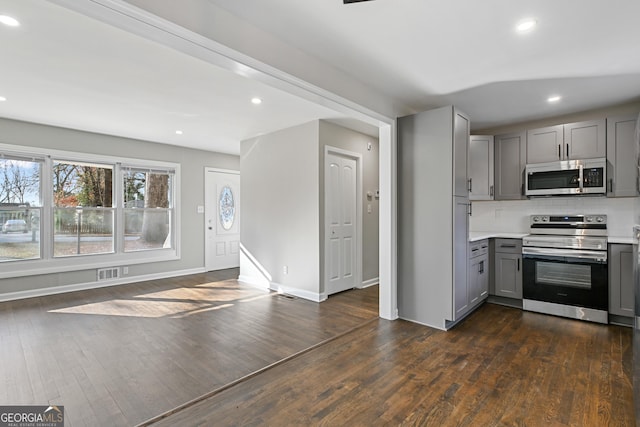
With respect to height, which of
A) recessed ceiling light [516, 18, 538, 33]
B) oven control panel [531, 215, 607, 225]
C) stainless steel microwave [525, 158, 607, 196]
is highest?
recessed ceiling light [516, 18, 538, 33]

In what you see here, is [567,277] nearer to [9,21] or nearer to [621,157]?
[621,157]

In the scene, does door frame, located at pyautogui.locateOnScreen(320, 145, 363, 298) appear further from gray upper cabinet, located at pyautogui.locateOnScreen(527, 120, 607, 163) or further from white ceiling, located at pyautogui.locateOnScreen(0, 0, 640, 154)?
gray upper cabinet, located at pyautogui.locateOnScreen(527, 120, 607, 163)

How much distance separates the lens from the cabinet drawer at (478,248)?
3.63 metres

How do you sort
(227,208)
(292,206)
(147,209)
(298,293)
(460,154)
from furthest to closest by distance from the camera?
(227,208), (147,209), (292,206), (298,293), (460,154)

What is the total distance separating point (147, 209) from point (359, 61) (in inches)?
189

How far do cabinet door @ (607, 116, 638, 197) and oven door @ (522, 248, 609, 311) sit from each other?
2.80 ft

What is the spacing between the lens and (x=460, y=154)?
3348 millimetres

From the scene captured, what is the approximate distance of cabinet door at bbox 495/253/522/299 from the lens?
3.92 meters

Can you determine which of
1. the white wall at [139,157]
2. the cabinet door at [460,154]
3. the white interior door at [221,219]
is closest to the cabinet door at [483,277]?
the cabinet door at [460,154]

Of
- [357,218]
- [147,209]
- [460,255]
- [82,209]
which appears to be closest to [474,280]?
[460,255]

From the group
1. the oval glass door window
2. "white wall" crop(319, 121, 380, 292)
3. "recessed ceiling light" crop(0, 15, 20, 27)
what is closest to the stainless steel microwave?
"white wall" crop(319, 121, 380, 292)

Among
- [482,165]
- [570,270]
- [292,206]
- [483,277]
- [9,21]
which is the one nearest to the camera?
[9,21]

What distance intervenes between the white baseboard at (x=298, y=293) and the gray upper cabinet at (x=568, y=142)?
10.9 feet

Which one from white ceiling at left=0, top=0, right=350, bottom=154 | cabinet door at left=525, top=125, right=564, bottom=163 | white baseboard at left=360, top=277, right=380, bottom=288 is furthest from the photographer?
white baseboard at left=360, top=277, right=380, bottom=288
